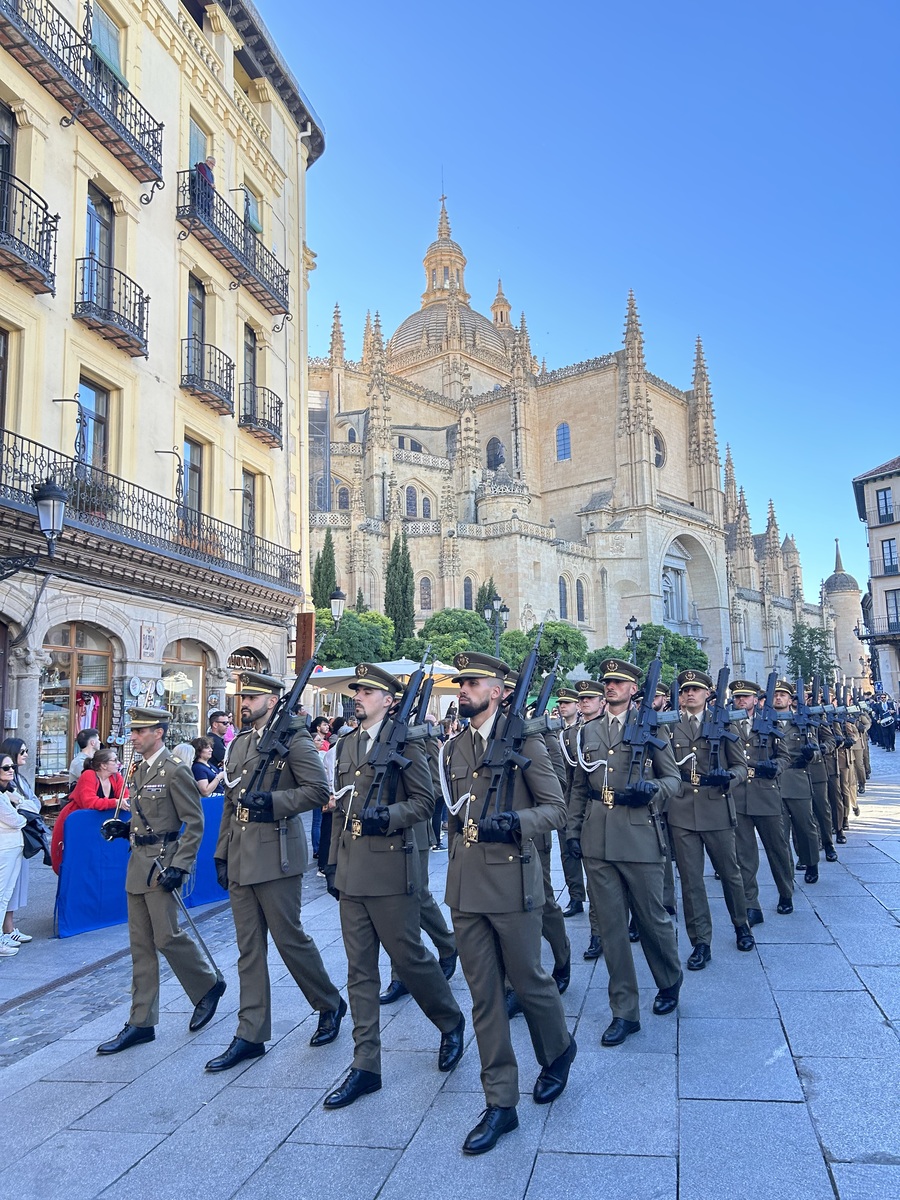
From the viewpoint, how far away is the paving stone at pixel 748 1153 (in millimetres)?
3393

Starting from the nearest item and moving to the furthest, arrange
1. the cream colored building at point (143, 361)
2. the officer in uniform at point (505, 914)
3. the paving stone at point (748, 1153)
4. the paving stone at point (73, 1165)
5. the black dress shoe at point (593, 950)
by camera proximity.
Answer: the paving stone at point (748, 1153) < the paving stone at point (73, 1165) < the officer in uniform at point (505, 914) < the black dress shoe at point (593, 950) < the cream colored building at point (143, 361)

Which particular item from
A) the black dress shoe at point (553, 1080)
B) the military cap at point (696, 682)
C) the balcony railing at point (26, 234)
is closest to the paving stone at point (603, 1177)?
the black dress shoe at point (553, 1080)

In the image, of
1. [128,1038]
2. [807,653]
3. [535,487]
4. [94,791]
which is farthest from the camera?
[807,653]

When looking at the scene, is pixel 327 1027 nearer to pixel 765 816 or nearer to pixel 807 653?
pixel 765 816

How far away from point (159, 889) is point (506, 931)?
2.27 meters

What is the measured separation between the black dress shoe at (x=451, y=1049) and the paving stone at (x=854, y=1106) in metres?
1.74

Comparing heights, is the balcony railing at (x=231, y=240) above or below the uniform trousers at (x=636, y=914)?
above

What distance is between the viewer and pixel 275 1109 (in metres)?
4.29

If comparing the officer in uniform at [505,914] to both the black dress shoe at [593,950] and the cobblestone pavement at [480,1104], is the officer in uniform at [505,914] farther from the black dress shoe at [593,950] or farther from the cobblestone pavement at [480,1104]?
the black dress shoe at [593,950]

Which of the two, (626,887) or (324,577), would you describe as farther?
(324,577)

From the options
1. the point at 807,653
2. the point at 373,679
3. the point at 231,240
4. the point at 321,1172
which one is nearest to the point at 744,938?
the point at 373,679

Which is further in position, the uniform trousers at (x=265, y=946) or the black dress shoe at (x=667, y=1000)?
the black dress shoe at (x=667, y=1000)

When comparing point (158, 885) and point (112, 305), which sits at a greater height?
point (112, 305)

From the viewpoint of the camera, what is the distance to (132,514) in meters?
14.1
